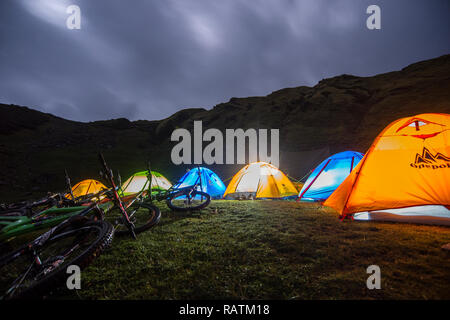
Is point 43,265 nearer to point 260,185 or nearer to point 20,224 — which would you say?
point 20,224

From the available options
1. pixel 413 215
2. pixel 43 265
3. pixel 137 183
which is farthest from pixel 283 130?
pixel 43 265

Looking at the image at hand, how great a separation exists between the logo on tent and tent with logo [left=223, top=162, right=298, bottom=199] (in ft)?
18.9

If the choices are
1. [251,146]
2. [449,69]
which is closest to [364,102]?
[449,69]

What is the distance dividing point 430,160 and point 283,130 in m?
28.6

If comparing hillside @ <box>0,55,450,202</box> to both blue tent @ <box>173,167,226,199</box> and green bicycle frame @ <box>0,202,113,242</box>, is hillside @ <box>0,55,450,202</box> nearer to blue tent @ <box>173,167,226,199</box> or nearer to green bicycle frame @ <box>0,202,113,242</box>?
blue tent @ <box>173,167,226,199</box>

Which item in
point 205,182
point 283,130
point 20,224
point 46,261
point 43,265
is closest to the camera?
point 43,265

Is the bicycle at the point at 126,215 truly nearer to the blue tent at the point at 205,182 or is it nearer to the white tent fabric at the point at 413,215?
the blue tent at the point at 205,182

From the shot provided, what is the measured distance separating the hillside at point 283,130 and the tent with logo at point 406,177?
11091 mm

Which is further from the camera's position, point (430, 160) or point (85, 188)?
point (85, 188)

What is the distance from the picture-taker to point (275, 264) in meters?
3.00

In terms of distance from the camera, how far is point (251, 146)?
29.9 meters

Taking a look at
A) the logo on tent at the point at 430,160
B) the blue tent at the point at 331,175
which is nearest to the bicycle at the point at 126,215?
the blue tent at the point at 331,175

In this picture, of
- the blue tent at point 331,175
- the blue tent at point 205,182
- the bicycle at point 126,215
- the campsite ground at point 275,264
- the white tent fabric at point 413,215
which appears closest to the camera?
the campsite ground at point 275,264

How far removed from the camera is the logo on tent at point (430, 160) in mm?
4535
